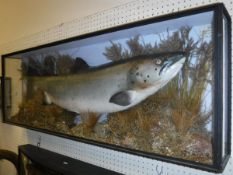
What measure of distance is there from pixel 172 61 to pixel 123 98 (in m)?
0.30

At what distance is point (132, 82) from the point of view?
112 cm

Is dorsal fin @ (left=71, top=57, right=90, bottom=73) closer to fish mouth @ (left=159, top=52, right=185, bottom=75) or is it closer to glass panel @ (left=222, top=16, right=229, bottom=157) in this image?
fish mouth @ (left=159, top=52, right=185, bottom=75)

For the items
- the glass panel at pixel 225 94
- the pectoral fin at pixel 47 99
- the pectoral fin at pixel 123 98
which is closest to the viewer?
the glass panel at pixel 225 94

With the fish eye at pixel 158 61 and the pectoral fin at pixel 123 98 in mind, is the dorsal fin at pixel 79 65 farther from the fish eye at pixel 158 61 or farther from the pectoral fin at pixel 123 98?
the fish eye at pixel 158 61

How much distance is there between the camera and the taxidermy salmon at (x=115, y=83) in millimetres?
1018

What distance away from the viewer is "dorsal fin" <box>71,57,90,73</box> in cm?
139

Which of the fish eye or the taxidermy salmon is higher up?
the fish eye

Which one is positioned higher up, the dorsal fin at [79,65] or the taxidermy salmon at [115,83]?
the dorsal fin at [79,65]

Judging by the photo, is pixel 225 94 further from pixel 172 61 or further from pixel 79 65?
pixel 79 65

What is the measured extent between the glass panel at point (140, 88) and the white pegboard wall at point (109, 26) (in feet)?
0.44

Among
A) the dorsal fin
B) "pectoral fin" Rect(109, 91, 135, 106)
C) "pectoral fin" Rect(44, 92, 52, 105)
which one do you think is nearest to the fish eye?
"pectoral fin" Rect(109, 91, 135, 106)

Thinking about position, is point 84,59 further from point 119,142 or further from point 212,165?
point 212,165

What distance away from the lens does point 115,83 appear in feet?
3.92

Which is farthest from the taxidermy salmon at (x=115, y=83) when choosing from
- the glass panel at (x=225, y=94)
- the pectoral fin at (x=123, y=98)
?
the glass panel at (x=225, y=94)
